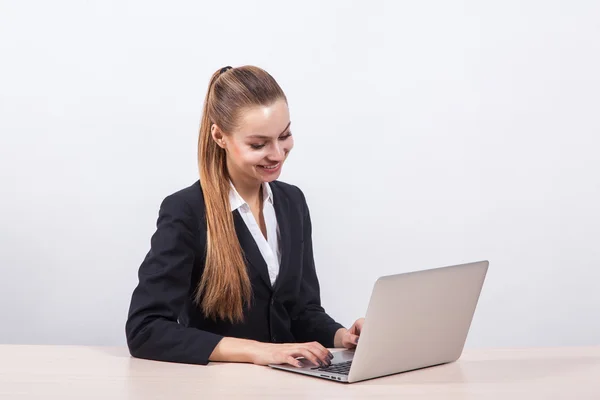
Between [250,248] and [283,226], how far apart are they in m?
0.15

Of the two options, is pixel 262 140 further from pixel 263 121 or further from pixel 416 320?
pixel 416 320

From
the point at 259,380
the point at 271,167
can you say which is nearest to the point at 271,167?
the point at 271,167

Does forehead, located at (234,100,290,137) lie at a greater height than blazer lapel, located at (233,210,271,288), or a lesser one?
greater

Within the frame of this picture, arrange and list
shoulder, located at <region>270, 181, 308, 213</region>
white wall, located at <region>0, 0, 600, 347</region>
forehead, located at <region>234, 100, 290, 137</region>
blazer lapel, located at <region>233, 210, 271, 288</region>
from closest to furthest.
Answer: forehead, located at <region>234, 100, 290, 137</region>
blazer lapel, located at <region>233, 210, 271, 288</region>
shoulder, located at <region>270, 181, 308, 213</region>
white wall, located at <region>0, 0, 600, 347</region>

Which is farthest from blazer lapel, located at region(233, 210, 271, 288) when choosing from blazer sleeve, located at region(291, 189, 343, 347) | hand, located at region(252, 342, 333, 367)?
hand, located at region(252, 342, 333, 367)

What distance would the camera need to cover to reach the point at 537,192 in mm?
3279

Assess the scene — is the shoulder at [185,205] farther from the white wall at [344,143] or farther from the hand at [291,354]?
the white wall at [344,143]

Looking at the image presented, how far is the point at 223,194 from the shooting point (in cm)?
225

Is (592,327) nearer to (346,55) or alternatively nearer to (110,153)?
(346,55)

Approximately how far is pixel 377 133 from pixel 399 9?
0.48 metres

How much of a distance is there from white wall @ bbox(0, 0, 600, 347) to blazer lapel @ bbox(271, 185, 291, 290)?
74cm

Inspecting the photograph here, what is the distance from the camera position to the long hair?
2178 millimetres

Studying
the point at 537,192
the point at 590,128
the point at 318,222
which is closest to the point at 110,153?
the point at 318,222

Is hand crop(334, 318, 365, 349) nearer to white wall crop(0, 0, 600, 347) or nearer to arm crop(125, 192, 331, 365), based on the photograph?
arm crop(125, 192, 331, 365)
